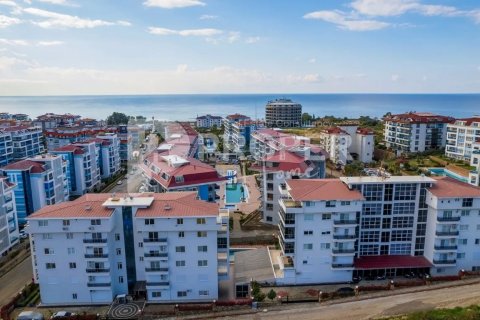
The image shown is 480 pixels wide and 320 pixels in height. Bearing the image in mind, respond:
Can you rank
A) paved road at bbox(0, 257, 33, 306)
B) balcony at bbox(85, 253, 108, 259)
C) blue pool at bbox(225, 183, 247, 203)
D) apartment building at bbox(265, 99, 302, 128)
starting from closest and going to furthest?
balcony at bbox(85, 253, 108, 259) → paved road at bbox(0, 257, 33, 306) → blue pool at bbox(225, 183, 247, 203) → apartment building at bbox(265, 99, 302, 128)

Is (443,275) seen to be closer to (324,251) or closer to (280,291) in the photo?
(324,251)

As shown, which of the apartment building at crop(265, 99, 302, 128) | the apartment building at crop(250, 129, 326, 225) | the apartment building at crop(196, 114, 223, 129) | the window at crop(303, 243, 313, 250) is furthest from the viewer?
the apartment building at crop(265, 99, 302, 128)

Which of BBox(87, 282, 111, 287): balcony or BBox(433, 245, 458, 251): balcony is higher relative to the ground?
BBox(433, 245, 458, 251): balcony

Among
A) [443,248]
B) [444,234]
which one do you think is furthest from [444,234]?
[443,248]

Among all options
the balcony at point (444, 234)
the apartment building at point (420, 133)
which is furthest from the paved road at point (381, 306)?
the apartment building at point (420, 133)

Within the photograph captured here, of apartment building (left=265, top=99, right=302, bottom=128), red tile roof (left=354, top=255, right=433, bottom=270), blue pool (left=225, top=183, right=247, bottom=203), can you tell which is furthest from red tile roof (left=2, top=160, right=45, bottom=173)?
apartment building (left=265, top=99, right=302, bottom=128)

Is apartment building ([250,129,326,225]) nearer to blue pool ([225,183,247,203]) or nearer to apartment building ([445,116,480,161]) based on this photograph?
blue pool ([225,183,247,203])

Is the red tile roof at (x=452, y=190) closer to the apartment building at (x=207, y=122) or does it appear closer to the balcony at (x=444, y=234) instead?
the balcony at (x=444, y=234)

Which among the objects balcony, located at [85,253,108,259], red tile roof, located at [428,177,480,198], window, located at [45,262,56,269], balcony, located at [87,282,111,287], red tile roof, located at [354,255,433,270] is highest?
red tile roof, located at [428,177,480,198]
